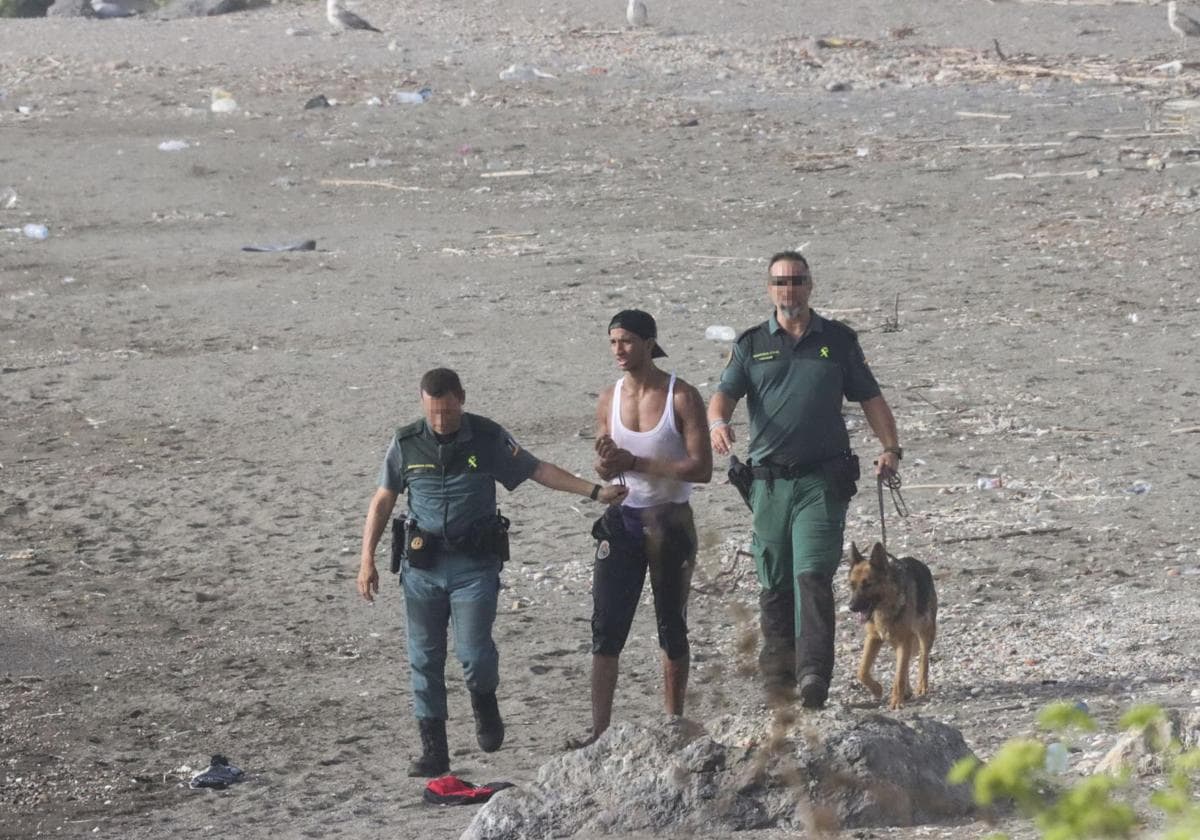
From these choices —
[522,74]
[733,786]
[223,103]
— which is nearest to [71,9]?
[223,103]

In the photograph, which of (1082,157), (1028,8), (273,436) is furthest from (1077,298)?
(1028,8)

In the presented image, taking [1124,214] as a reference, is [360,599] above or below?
below

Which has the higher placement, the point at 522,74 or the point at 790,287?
the point at 522,74

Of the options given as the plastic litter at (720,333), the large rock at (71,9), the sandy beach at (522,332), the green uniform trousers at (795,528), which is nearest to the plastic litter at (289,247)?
the sandy beach at (522,332)

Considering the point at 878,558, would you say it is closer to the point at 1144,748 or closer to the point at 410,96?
the point at 1144,748

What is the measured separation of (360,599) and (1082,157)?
36.1 feet

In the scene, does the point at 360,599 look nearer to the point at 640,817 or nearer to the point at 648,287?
the point at 640,817

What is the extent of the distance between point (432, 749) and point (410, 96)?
51.2 ft

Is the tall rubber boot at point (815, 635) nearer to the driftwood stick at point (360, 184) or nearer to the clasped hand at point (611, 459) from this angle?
the clasped hand at point (611, 459)

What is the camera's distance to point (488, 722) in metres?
6.82

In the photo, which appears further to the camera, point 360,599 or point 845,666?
point 360,599

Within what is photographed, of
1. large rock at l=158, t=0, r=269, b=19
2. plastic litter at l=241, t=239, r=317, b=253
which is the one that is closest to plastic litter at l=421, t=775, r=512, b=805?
plastic litter at l=241, t=239, r=317, b=253

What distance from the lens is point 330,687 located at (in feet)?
26.8

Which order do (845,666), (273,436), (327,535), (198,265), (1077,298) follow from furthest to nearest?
(198,265)
(1077,298)
(273,436)
(327,535)
(845,666)
